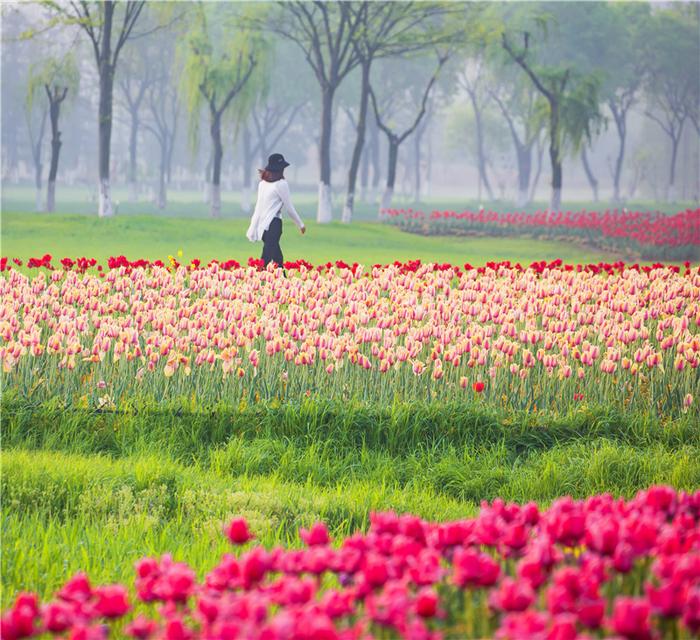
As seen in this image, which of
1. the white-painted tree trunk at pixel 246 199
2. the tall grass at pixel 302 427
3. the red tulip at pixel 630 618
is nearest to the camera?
the red tulip at pixel 630 618

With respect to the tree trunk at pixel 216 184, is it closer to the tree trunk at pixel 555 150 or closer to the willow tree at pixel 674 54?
the tree trunk at pixel 555 150

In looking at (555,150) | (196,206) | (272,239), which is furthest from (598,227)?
(196,206)

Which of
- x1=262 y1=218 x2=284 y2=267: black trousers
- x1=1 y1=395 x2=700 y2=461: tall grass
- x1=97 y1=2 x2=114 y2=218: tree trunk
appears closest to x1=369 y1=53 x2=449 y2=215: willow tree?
x1=97 y1=2 x2=114 y2=218: tree trunk

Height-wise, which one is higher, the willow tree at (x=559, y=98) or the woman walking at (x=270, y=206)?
the willow tree at (x=559, y=98)

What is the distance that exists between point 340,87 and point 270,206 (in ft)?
145

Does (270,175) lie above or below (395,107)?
below

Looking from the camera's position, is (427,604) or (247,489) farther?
(247,489)

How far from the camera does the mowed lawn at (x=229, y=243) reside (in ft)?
83.9

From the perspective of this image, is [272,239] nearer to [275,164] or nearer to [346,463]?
[275,164]

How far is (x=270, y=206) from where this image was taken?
1517 centimetres

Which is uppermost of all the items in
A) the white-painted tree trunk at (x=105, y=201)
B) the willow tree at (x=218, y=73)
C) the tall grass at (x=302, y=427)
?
the willow tree at (x=218, y=73)

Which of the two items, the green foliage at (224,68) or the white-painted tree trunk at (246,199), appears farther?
the white-painted tree trunk at (246,199)

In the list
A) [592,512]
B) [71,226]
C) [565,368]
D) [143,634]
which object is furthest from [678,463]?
[71,226]

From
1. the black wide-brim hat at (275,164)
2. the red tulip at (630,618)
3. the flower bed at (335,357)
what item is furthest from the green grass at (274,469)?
the black wide-brim hat at (275,164)
